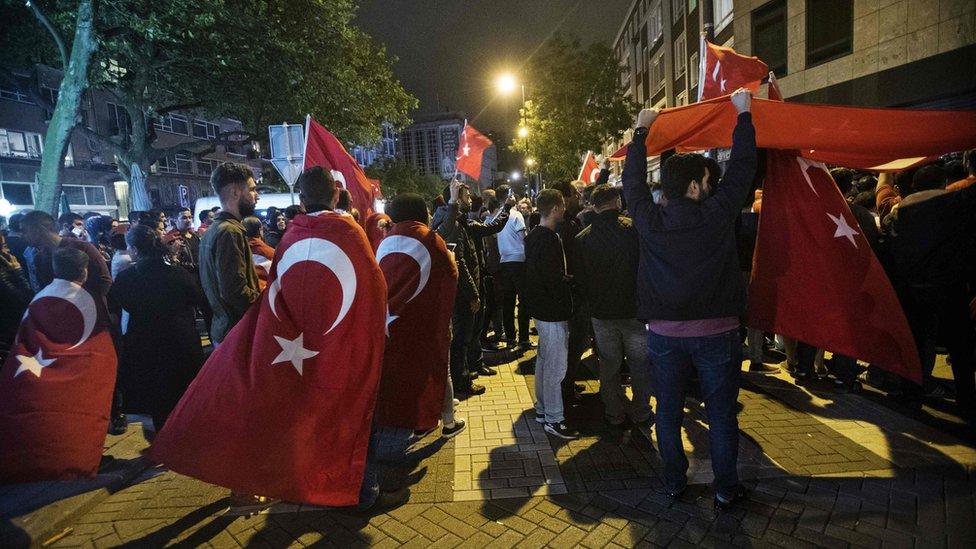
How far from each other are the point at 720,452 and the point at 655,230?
4.73ft

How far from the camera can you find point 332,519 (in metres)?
3.45

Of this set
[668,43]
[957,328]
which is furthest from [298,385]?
[668,43]

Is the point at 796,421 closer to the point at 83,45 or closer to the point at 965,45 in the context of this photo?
the point at 965,45

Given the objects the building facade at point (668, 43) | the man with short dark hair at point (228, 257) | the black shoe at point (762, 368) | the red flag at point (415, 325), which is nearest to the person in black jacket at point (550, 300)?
the red flag at point (415, 325)

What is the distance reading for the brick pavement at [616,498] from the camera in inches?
122

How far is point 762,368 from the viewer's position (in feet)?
19.3

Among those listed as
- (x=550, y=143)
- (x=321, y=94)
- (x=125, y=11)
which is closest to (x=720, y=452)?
(x=125, y=11)

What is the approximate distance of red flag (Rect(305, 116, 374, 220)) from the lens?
589 centimetres

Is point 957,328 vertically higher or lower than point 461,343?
higher

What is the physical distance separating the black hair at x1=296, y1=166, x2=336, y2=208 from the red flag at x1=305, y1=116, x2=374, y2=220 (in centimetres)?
237

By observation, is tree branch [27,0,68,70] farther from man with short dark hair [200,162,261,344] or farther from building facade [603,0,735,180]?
building facade [603,0,735,180]

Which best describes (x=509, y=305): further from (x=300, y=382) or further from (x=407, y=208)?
(x=300, y=382)

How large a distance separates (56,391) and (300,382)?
2265mm

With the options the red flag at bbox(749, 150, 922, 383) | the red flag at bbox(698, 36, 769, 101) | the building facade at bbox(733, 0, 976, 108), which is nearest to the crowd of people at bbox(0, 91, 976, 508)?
the red flag at bbox(749, 150, 922, 383)
